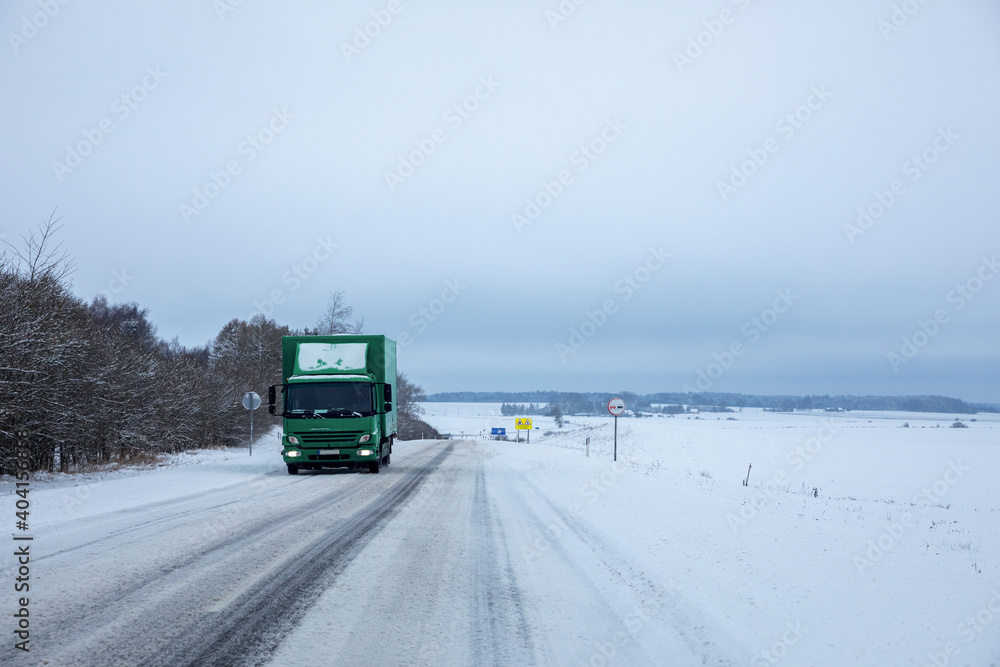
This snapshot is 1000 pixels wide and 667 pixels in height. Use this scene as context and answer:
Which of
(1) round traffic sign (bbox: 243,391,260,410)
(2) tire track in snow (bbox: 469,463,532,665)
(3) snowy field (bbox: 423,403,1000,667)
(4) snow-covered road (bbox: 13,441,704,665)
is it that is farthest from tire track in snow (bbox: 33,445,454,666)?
(1) round traffic sign (bbox: 243,391,260,410)

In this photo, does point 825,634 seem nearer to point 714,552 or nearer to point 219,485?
point 714,552

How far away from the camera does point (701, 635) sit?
218 inches

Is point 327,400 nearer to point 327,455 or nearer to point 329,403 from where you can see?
point 329,403

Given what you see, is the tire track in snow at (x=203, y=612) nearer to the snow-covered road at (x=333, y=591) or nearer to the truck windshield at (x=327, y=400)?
the snow-covered road at (x=333, y=591)

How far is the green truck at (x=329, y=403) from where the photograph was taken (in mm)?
19594

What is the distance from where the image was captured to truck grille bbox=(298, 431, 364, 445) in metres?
19.6

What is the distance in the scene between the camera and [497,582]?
285 inches

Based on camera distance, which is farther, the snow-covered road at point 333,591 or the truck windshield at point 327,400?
the truck windshield at point 327,400

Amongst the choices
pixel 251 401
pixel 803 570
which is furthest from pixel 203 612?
pixel 251 401

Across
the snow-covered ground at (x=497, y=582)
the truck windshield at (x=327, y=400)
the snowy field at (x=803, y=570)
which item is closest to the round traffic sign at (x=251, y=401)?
the truck windshield at (x=327, y=400)

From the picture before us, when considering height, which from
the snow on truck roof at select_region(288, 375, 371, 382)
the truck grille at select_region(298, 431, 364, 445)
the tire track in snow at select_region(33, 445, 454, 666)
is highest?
the snow on truck roof at select_region(288, 375, 371, 382)

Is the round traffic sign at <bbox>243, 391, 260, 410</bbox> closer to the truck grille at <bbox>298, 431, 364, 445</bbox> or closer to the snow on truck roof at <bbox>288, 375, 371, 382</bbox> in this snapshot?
the snow on truck roof at <bbox>288, 375, 371, 382</bbox>

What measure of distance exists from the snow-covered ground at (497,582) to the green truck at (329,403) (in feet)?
15.5

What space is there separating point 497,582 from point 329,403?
1328 cm
